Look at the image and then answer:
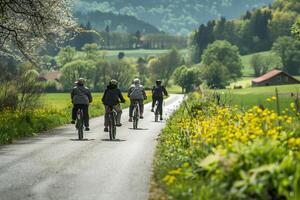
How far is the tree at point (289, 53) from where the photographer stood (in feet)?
589

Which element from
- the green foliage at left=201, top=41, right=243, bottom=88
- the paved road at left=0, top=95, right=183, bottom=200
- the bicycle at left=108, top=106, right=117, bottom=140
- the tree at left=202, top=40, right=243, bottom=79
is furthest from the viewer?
the tree at left=202, top=40, right=243, bottom=79

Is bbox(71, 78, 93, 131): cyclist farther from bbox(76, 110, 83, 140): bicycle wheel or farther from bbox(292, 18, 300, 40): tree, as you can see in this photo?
bbox(292, 18, 300, 40): tree

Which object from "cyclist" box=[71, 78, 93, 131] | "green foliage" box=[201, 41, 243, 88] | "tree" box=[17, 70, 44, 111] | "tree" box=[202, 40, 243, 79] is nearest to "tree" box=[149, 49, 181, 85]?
"tree" box=[202, 40, 243, 79]

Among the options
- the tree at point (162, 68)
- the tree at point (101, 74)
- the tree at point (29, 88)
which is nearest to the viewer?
the tree at point (29, 88)

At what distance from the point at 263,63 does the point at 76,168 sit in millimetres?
186297

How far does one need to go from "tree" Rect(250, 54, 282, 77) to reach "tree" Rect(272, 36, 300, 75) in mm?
3200

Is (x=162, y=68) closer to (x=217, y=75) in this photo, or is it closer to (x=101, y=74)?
(x=101, y=74)

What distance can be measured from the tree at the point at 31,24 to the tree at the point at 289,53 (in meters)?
158

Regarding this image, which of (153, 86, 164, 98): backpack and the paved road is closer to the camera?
the paved road

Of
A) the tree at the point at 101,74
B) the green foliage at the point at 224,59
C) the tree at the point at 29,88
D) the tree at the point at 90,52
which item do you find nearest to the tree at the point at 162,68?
the tree at the point at 90,52

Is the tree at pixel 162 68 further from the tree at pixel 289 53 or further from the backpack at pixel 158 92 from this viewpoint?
the backpack at pixel 158 92

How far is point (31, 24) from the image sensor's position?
25.2 meters

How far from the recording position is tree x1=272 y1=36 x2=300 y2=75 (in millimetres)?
179500

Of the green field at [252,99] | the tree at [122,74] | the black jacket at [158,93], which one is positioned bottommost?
the green field at [252,99]
